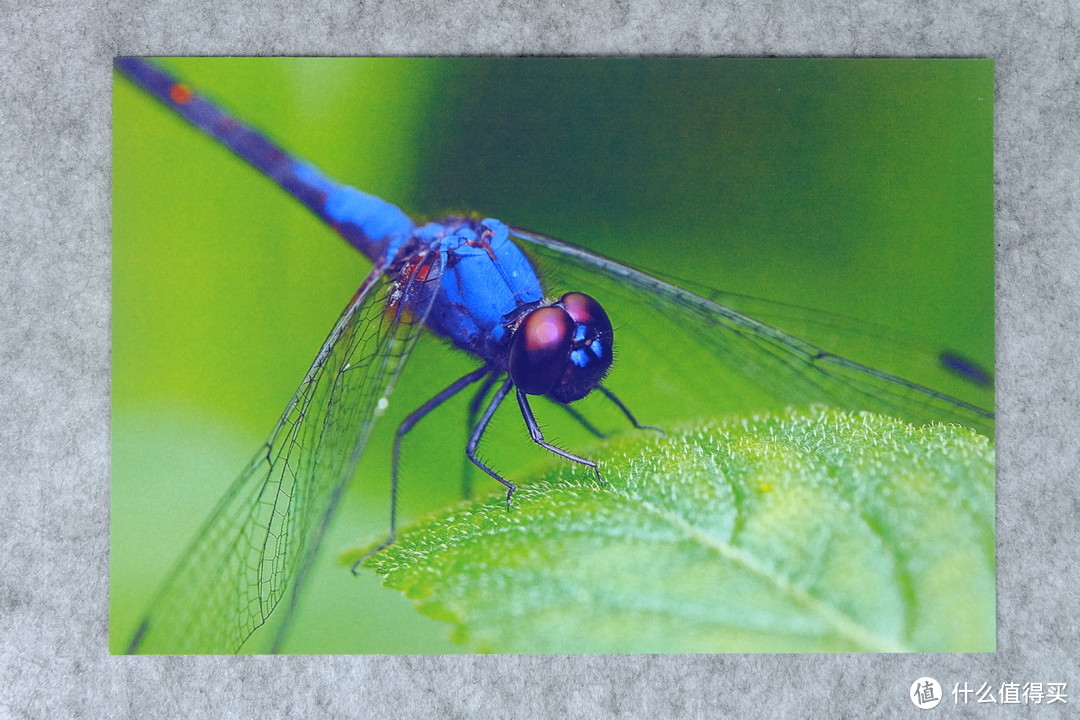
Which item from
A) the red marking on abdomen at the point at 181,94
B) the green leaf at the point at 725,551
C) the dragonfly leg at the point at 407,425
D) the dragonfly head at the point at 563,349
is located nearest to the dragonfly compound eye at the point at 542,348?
the dragonfly head at the point at 563,349

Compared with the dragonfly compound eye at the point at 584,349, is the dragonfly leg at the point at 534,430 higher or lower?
lower

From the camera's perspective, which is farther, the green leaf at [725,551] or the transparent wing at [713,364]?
the transparent wing at [713,364]

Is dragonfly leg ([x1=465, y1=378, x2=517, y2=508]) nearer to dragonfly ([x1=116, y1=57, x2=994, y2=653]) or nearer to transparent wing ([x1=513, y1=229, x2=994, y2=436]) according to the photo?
dragonfly ([x1=116, y1=57, x2=994, y2=653])

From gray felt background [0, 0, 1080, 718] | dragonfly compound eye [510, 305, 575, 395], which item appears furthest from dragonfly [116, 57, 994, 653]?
gray felt background [0, 0, 1080, 718]

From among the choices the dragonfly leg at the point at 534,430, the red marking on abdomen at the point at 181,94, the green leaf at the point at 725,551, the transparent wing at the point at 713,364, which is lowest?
the green leaf at the point at 725,551

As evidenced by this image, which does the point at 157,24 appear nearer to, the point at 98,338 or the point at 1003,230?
the point at 98,338

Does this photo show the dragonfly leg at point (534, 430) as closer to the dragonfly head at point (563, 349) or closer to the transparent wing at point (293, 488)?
the dragonfly head at point (563, 349)
